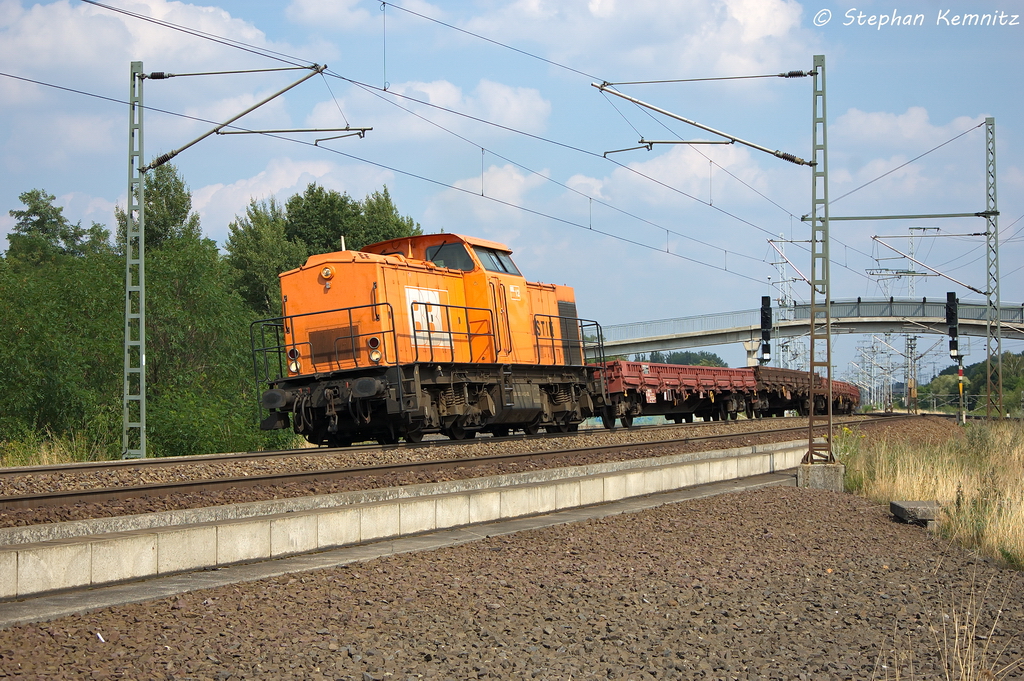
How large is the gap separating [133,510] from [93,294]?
1147cm

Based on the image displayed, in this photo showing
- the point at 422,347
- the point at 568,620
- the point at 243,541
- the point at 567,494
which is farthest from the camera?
the point at 422,347

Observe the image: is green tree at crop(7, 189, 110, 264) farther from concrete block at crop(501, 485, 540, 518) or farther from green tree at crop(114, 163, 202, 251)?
concrete block at crop(501, 485, 540, 518)

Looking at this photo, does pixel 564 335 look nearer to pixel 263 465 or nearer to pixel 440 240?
pixel 440 240

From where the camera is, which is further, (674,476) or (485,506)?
(674,476)

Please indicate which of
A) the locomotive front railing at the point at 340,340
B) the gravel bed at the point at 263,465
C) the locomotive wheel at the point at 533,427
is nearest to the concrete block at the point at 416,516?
the gravel bed at the point at 263,465

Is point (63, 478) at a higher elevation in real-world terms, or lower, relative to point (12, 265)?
lower

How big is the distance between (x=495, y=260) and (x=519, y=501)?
799 cm

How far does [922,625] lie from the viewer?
5566 millimetres

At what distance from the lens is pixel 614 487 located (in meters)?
11.2

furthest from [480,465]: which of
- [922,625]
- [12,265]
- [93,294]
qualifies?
[12,265]

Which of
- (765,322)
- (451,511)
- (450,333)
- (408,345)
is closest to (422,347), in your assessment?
(408,345)

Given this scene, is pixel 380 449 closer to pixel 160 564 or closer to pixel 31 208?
pixel 160 564

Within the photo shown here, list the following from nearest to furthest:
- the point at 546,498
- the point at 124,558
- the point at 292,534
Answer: the point at 124,558 < the point at 292,534 < the point at 546,498

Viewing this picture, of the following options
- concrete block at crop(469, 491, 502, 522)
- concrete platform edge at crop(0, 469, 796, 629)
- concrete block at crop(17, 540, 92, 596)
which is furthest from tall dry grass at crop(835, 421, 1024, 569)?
concrete block at crop(17, 540, 92, 596)
